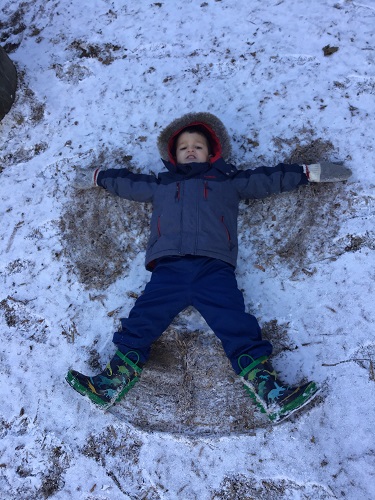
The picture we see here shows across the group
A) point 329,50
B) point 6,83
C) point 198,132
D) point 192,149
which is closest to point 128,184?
point 192,149

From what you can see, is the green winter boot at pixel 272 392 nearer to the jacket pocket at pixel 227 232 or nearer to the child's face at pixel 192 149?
the jacket pocket at pixel 227 232

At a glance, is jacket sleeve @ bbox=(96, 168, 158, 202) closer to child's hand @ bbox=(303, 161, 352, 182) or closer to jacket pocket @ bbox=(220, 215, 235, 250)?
jacket pocket @ bbox=(220, 215, 235, 250)

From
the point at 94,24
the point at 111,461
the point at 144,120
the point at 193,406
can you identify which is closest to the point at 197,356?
the point at 193,406

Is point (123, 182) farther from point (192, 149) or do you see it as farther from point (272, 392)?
point (272, 392)

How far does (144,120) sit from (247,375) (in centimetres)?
236

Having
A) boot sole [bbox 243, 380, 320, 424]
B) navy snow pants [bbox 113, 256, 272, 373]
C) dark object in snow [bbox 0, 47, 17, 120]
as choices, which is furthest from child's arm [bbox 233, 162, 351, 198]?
dark object in snow [bbox 0, 47, 17, 120]

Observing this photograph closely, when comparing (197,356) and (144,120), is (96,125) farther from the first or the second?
(197,356)

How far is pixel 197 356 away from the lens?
3.15 metres

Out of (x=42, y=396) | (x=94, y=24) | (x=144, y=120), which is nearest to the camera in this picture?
(x=42, y=396)

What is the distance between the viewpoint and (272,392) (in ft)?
9.12

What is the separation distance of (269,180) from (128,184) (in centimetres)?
109

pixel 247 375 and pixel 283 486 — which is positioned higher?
pixel 247 375

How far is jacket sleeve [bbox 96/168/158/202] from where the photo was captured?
131 inches

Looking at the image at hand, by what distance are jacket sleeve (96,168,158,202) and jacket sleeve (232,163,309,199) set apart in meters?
0.66
